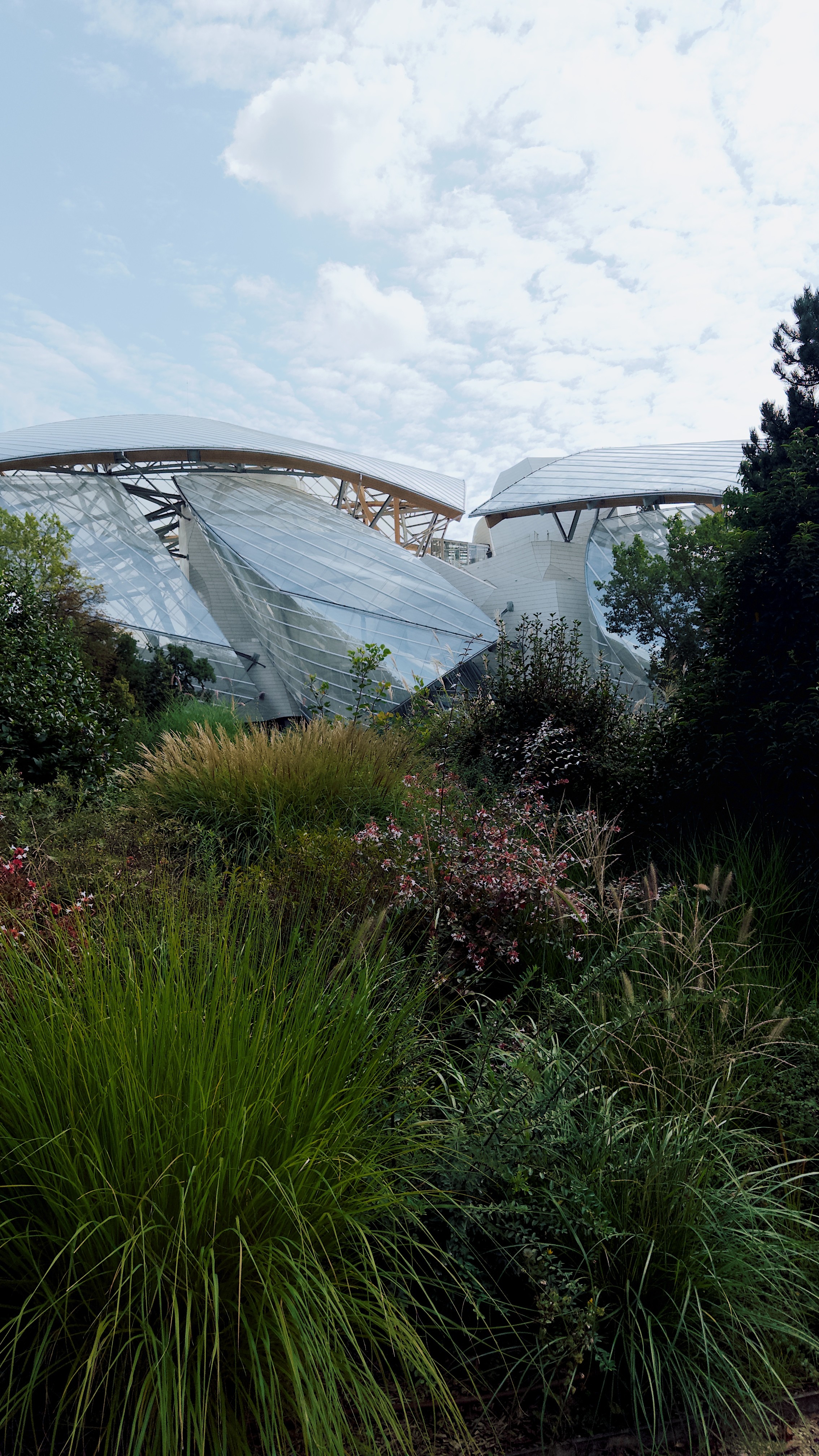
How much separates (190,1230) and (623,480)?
30.2m

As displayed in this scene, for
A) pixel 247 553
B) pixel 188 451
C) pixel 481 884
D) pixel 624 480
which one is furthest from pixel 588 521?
pixel 481 884

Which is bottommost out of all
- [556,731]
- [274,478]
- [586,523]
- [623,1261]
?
[623,1261]

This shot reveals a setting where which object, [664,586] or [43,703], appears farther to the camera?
[664,586]

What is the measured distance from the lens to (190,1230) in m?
1.70

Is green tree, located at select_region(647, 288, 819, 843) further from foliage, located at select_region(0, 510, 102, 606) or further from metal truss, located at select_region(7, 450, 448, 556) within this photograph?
metal truss, located at select_region(7, 450, 448, 556)

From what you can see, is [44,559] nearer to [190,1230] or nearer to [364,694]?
[364,694]

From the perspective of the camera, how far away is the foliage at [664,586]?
2198 cm

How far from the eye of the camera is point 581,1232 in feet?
7.50

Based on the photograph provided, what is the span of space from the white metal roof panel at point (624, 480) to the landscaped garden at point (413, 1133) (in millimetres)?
24655

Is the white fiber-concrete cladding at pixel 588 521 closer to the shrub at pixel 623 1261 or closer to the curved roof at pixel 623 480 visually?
the curved roof at pixel 623 480

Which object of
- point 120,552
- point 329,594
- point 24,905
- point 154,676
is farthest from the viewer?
point 120,552

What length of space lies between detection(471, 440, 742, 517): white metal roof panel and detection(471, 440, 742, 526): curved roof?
0.10 feet

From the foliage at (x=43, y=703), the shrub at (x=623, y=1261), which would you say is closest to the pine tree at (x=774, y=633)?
the shrub at (x=623, y=1261)

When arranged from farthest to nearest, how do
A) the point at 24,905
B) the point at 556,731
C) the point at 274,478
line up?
1. the point at 274,478
2. the point at 556,731
3. the point at 24,905
